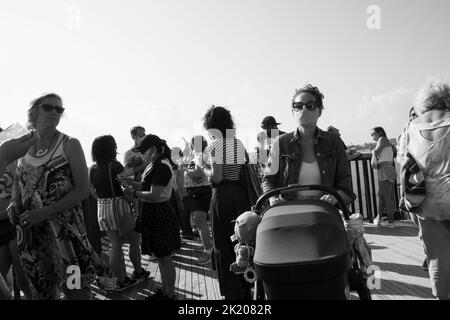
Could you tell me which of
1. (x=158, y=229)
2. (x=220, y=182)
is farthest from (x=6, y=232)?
(x=220, y=182)

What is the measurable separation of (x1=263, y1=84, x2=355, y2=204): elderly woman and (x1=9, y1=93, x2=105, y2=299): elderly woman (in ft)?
4.72

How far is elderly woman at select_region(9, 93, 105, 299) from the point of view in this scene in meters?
2.50

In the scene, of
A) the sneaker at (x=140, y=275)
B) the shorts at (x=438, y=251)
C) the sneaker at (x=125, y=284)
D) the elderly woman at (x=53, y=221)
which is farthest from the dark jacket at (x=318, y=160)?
the sneaker at (x=140, y=275)

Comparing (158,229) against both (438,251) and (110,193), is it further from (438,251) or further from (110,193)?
(438,251)

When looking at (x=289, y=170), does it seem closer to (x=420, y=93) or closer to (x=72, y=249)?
(x=420, y=93)

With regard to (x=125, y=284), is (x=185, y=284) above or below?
below

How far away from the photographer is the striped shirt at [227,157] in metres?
3.25

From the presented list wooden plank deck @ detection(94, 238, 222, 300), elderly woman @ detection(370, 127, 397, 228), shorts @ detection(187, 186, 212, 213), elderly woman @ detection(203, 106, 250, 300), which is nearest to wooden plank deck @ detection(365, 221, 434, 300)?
elderly woman @ detection(370, 127, 397, 228)

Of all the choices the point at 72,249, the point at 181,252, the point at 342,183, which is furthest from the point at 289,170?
the point at 181,252

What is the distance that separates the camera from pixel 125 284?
4598 mm

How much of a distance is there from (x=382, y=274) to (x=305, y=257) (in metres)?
3.43

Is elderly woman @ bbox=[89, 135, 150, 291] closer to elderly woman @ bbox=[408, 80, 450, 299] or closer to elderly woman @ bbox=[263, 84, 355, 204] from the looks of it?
elderly woman @ bbox=[263, 84, 355, 204]

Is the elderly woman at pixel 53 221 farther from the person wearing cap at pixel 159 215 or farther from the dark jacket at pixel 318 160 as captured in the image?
the dark jacket at pixel 318 160
